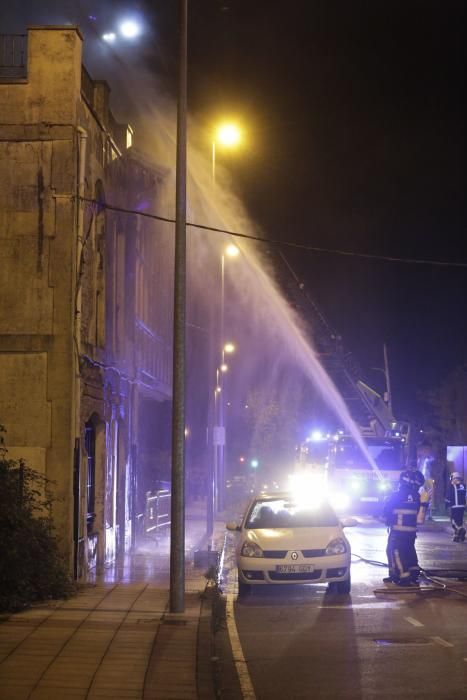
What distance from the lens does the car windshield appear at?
1465cm

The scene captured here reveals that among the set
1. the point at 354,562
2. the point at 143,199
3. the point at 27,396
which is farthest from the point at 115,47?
the point at 354,562

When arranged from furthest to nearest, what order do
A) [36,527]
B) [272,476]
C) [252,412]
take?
[272,476] → [252,412] → [36,527]

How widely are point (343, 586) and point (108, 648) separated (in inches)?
219

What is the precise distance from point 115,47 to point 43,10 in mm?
1956

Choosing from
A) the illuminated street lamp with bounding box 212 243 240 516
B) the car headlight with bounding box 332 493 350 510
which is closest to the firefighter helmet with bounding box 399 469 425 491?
the illuminated street lamp with bounding box 212 243 240 516

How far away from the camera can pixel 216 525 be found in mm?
29797

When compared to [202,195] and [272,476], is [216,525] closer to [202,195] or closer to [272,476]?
[202,195]

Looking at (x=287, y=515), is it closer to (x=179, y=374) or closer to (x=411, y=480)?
(x=411, y=480)

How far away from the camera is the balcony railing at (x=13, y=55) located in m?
15.1

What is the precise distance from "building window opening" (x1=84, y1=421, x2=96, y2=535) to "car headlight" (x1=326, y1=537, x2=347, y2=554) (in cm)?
471

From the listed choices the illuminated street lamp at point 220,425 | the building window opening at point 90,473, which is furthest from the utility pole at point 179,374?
the illuminated street lamp at point 220,425

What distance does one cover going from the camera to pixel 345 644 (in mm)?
9914

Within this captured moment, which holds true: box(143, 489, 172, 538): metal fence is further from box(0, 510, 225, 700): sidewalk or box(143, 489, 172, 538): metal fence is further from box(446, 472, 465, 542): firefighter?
box(0, 510, 225, 700): sidewalk

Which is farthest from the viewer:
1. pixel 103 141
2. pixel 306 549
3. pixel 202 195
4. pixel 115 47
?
pixel 202 195
